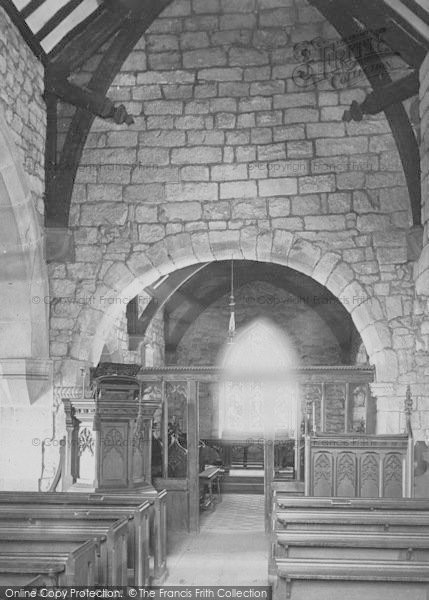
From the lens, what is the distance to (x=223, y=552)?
720cm

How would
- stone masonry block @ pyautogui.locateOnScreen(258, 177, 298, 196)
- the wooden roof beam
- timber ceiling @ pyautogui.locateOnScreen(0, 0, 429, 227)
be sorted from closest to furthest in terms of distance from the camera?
timber ceiling @ pyautogui.locateOnScreen(0, 0, 429, 227) → the wooden roof beam → stone masonry block @ pyautogui.locateOnScreen(258, 177, 298, 196)

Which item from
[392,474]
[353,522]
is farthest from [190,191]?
[353,522]

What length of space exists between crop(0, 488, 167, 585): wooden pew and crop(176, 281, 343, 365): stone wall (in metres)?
8.59

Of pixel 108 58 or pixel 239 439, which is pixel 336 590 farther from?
pixel 239 439

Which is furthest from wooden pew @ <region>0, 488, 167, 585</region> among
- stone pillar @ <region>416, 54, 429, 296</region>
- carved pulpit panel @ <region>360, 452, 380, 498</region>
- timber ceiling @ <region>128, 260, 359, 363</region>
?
timber ceiling @ <region>128, 260, 359, 363</region>

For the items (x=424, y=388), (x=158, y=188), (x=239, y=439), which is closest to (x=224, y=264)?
(x=239, y=439)

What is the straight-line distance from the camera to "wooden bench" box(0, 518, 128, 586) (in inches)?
164

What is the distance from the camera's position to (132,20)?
8000 mm

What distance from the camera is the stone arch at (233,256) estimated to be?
8070mm

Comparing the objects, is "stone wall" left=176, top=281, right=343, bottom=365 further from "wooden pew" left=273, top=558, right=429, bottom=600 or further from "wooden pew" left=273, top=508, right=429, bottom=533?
"wooden pew" left=273, top=558, right=429, bottom=600

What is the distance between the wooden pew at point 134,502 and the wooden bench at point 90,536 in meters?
0.69

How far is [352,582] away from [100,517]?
217 centimetres

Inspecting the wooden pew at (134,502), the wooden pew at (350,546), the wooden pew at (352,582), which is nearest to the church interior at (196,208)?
the wooden pew at (134,502)

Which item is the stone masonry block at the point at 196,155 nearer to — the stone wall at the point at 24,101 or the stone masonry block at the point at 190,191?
the stone masonry block at the point at 190,191
